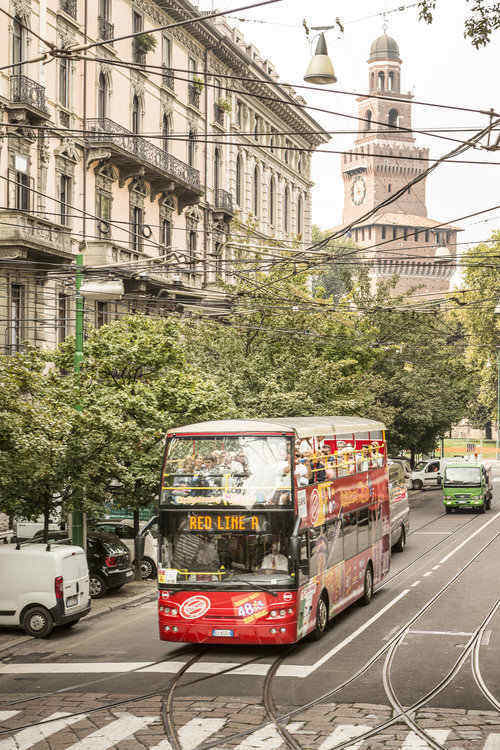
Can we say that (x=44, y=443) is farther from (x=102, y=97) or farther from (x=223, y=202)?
(x=223, y=202)

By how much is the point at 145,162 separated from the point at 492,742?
31.1m

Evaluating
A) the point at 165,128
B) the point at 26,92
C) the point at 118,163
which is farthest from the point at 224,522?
the point at 165,128

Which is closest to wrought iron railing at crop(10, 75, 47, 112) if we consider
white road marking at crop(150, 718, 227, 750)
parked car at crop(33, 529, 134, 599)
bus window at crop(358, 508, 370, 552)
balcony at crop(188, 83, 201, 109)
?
parked car at crop(33, 529, 134, 599)

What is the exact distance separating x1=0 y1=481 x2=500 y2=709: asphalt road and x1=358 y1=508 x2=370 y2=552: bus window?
1.39 metres

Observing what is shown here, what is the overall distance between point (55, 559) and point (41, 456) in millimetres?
2454

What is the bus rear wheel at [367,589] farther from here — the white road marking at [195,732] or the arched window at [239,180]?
the arched window at [239,180]

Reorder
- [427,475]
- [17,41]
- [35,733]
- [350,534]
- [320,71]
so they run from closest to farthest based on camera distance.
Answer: [35,733] → [320,71] → [350,534] → [17,41] → [427,475]

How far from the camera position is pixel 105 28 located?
1499 inches

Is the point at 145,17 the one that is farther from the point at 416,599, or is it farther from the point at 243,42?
the point at 416,599

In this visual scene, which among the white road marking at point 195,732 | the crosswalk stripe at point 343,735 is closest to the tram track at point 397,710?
the crosswalk stripe at point 343,735

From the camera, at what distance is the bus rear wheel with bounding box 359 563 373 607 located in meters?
23.0

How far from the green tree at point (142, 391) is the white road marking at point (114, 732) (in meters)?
10.7

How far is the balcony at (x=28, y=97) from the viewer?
3153 cm

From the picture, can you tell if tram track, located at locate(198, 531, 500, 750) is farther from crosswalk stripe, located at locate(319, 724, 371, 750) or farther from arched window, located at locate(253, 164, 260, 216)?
arched window, located at locate(253, 164, 260, 216)
